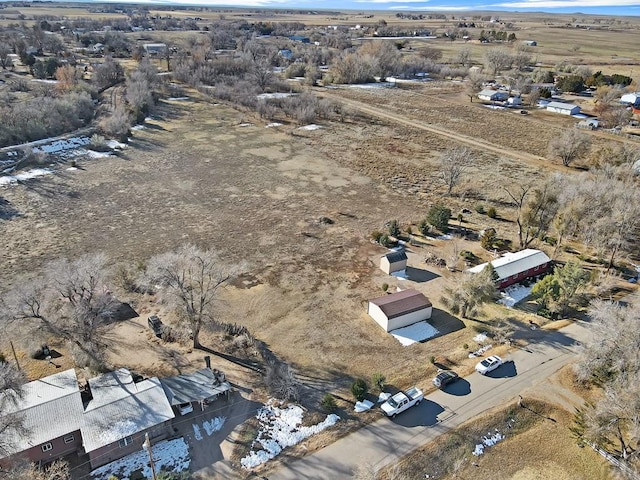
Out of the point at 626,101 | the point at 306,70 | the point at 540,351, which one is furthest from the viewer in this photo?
the point at 306,70

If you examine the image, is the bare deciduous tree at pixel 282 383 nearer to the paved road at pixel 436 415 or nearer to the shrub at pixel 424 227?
the paved road at pixel 436 415

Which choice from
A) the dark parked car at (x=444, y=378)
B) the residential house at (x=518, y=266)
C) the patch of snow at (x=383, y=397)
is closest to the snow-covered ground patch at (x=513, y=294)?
the residential house at (x=518, y=266)

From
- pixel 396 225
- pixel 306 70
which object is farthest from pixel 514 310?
pixel 306 70

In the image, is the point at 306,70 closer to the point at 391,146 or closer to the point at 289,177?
the point at 391,146

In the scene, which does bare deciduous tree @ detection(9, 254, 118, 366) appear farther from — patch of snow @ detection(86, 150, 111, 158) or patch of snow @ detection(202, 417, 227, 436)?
patch of snow @ detection(86, 150, 111, 158)

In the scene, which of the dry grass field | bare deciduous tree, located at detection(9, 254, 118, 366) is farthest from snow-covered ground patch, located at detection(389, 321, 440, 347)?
bare deciduous tree, located at detection(9, 254, 118, 366)

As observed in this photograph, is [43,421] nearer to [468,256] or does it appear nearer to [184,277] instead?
[184,277]
